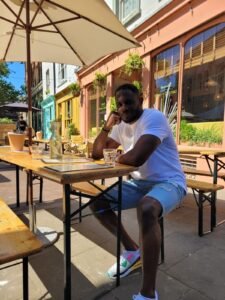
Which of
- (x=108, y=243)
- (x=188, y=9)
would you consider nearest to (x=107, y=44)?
(x=108, y=243)

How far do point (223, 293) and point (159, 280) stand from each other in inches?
19.1

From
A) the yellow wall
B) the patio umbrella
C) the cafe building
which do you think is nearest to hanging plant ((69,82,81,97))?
the yellow wall

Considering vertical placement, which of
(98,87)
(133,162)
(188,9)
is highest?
(188,9)

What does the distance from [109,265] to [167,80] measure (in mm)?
5818

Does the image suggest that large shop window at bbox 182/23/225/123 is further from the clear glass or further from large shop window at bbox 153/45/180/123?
the clear glass

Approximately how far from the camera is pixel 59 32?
3344 mm

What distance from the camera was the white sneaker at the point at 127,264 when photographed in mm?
2166

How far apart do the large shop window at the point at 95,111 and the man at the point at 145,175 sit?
8123 mm

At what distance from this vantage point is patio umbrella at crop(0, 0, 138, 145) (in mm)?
2654

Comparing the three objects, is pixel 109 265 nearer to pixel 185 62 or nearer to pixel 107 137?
pixel 107 137

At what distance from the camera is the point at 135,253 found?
2.25m

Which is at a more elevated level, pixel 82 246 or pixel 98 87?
pixel 98 87

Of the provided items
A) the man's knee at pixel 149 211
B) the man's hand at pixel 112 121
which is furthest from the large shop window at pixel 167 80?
the man's knee at pixel 149 211

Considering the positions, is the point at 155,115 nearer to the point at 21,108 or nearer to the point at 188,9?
the point at 188,9
